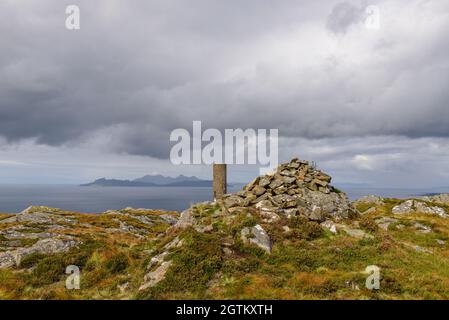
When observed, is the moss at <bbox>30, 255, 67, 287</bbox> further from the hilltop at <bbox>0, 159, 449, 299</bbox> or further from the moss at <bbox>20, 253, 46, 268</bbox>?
the moss at <bbox>20, 253, 46, 268</bbox>

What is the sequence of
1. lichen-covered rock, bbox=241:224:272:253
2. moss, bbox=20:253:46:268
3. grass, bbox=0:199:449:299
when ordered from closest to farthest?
grass, bbox=0:199:449:299
lichen-covered rock, bbox=241:224:272:253
moss, bbox=20:253:46:268

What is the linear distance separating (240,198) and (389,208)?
34425 millimetres

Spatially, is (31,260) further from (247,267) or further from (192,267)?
(247,267)

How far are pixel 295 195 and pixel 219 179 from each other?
753 cm

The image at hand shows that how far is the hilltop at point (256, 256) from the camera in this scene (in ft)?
47.2

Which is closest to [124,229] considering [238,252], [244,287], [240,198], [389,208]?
[240,198]

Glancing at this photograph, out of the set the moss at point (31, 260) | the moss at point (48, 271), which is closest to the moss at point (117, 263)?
the moss at point (48, 271)

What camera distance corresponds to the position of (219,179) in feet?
95.5

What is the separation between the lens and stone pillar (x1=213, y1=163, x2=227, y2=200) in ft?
94.9

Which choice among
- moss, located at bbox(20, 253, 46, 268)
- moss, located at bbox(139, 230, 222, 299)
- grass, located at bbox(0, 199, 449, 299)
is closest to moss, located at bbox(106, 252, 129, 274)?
grass, located at bbox(0, 199, 449, 299)

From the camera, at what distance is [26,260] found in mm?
21141

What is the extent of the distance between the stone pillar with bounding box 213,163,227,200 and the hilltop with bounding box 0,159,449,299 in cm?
304

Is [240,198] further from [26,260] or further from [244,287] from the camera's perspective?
[26,260]

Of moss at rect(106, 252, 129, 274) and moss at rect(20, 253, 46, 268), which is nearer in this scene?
moss at rect(106, 252, 129, 274)
